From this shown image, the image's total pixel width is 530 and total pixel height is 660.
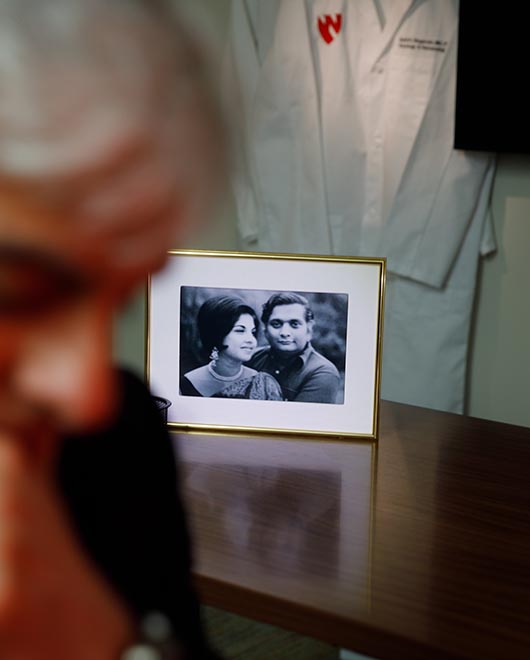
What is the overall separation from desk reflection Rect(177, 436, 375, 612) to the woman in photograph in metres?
0.06

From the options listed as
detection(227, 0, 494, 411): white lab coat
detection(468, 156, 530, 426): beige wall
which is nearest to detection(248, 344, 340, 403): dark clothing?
detection(227, 0, 494, 411): white lab coat

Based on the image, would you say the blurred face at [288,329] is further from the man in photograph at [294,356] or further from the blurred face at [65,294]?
the blurred face at [65,294]

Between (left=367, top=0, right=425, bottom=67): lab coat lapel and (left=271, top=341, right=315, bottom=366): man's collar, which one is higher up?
(left=367, top=0, right=425, bottom=67): lab coat lapel

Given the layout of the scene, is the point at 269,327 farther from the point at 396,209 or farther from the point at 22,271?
the point at 396,209

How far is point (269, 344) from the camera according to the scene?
1100 mm

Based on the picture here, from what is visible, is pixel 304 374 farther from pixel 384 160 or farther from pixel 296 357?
pixel 384 160

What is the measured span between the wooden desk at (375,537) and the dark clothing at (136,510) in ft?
1.27

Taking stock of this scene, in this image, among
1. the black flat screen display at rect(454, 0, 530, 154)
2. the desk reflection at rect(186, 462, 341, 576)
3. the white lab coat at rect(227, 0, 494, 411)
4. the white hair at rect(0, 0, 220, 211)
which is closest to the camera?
the white hair at rect(0, 0, 220, 211)

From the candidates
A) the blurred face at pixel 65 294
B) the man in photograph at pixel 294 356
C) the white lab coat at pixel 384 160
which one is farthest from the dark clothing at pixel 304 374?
the white lab coat at pixel 384 160

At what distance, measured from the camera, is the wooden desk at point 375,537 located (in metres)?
0.70

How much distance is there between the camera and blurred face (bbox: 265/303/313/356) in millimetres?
1099

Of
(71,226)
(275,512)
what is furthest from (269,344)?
(71,226)

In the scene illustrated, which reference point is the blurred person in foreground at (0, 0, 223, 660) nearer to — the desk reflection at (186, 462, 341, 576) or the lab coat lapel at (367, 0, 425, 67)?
the desk reflection at (186, 462, 341, 576)

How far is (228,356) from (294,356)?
76 millimetres
